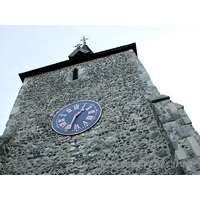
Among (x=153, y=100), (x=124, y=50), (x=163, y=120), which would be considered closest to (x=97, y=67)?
(x=124, y=50)

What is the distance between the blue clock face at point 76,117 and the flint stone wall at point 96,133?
0.18 m

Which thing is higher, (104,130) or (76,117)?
(76,117)

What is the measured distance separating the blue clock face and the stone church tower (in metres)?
0.03

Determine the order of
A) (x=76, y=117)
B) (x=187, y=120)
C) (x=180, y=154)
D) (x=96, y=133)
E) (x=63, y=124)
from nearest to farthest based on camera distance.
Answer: (x=180, y=154) < (x=187, y=120) < (x=96, y=133) < (x=63, y=124) < (x=76, y=117)

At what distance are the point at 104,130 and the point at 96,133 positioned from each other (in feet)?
0.76

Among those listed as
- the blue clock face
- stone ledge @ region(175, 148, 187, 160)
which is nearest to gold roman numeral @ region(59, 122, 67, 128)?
the blue clock face

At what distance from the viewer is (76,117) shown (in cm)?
643

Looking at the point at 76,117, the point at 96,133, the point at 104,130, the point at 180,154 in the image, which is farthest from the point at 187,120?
the point at 76,117

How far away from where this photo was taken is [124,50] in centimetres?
957

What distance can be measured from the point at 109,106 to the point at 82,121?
96cm

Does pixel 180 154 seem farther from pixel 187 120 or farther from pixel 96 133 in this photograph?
pixel 96 133

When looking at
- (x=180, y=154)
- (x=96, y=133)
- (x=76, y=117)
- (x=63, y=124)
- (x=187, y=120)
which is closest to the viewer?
(x=180, y=154)

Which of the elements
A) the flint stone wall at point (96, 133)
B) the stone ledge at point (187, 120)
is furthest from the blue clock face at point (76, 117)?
the stone ledge at point (187, 120)

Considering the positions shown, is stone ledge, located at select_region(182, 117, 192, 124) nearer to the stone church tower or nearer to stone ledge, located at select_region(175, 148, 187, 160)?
the stone church tower
